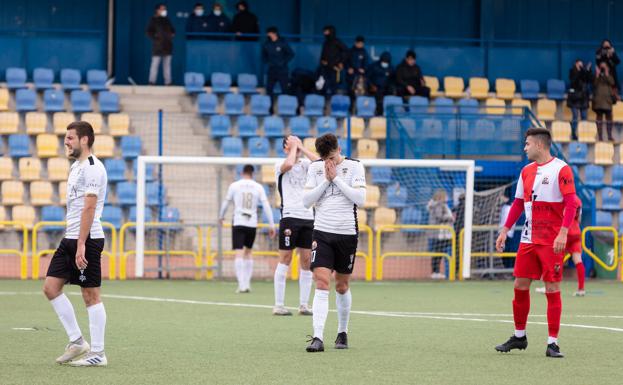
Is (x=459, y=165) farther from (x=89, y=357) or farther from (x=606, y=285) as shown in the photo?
(x=89, y=357)

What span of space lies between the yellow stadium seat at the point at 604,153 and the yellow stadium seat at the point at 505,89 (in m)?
3.24

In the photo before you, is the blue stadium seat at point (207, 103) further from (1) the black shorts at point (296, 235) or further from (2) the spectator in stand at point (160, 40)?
(1) the black shorts at point (296, 235)

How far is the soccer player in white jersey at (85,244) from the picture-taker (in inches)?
392

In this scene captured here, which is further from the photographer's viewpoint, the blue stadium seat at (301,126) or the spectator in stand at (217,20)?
the spectator in stand at (217,20)

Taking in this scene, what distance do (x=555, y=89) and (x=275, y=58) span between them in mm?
7309

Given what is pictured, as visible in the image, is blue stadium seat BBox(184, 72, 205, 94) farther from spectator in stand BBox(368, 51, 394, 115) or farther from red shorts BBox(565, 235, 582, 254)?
red shorts BBox(565, 235, 582, 254)

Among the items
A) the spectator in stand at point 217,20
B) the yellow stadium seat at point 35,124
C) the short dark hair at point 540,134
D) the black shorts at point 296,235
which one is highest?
the spectator in stand at point 217,20

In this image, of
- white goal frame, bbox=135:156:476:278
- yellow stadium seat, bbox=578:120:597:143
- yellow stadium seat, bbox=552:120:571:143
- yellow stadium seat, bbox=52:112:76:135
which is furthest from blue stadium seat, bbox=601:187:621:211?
yellow stadium seat, bbox=52:112:76:135

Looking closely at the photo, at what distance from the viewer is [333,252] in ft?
38.1

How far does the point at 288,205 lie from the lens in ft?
51.7

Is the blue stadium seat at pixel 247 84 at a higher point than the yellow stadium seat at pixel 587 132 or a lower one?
higher

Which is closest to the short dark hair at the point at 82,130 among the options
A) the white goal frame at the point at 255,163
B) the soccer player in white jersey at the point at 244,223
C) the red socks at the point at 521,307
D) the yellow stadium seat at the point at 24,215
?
the red socks at the point at 521,307

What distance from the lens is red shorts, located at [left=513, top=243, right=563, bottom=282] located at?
11.0m

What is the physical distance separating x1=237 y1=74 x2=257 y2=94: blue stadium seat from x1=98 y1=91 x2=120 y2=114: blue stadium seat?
287cm
